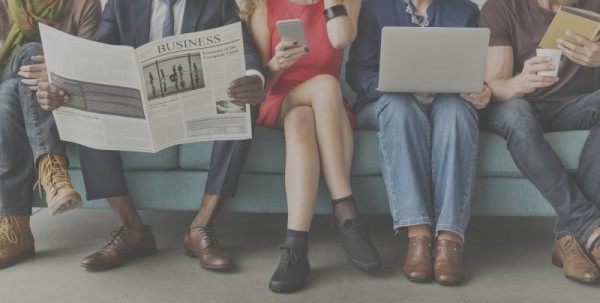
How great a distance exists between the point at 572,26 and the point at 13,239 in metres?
1.85

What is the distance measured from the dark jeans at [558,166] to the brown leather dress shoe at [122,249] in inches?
47.1

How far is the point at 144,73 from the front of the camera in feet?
6.15

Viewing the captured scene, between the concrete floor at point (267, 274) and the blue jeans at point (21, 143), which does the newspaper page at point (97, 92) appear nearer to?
the blue jeans at point (21, 143)

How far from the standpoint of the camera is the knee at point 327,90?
2.07 m

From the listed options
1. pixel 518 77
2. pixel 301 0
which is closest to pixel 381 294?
pixel 518 77

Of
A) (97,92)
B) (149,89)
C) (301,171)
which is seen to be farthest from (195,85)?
(301,171)

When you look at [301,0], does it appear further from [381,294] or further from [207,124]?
[381,294]

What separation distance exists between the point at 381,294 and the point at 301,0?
1013 millimetres

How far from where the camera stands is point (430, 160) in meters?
2.06

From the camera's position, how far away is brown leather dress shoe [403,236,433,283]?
1939 mm

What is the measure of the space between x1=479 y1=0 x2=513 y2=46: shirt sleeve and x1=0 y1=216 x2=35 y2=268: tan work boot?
1672mm

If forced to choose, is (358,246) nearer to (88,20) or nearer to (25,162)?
(25,162)

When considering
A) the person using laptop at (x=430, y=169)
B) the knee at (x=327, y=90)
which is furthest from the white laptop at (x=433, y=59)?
the knee at (x=327, y=90)

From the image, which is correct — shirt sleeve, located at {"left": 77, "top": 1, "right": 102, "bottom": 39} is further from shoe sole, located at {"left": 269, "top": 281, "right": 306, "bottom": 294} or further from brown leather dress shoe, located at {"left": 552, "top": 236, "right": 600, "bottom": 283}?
brown leather dress shoe, located at {"left": 552, "top": 236, "right": 600, "bottom": 283}
